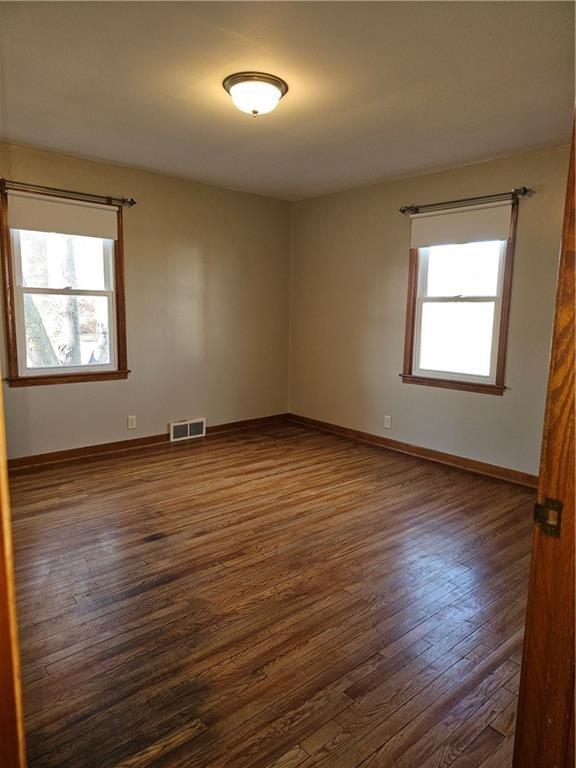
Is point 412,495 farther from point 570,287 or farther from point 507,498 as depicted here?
point 570,287

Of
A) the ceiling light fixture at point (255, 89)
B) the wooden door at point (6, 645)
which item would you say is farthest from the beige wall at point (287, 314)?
the wooden door at point (6, 645)

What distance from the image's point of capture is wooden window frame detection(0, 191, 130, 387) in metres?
3.85

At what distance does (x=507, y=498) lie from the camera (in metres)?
3.68

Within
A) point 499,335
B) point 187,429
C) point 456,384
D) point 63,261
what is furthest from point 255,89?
point 187,429

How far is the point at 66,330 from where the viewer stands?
14.1 ft

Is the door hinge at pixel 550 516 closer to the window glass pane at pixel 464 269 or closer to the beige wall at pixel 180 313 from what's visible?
the window glass pane at pixel 464 269

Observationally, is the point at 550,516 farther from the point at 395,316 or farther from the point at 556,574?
Result: the point at 395,316

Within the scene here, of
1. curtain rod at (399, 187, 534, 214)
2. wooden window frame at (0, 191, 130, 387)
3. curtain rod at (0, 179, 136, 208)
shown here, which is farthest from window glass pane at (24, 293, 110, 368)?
curtain rod at (399, 187, 534, 214)

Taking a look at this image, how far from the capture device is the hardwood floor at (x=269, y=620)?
1598 millimetres

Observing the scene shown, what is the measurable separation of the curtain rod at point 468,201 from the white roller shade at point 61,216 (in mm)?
2713

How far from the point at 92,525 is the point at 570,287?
3055 mm

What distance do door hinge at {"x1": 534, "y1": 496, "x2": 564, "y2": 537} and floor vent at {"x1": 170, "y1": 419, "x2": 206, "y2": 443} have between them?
14.4 ft

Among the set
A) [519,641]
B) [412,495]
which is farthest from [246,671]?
[412,495]

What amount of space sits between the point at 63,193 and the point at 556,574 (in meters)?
4.39
